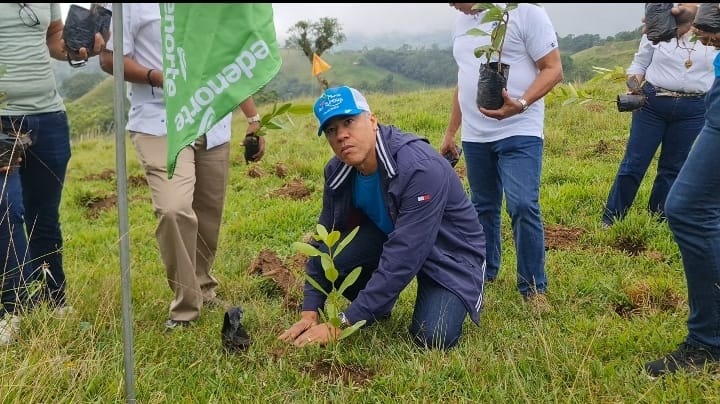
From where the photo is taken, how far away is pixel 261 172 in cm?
786

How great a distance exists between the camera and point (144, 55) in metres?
3.46

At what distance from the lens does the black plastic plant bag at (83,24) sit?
132 inches

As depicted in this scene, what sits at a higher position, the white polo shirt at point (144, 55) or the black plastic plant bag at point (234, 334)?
the white polo shirt at point (144, 55)

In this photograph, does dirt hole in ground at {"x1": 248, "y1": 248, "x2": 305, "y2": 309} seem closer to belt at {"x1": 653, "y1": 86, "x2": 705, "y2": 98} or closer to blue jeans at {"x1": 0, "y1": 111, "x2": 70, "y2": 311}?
blue jeans at {"x1": 0, "y1": 111, "x2": 70, "y2": 311}

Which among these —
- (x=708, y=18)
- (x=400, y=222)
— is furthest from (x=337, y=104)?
(x=708, y=18)

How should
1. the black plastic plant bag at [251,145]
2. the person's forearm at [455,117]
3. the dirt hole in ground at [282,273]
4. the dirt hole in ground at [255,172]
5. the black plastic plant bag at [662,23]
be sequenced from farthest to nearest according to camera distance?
1. the dirt hole in ground at [255,172]
2. the person's forearm at [455,117]
3. the dirt hole in ground at [282,273]
4. the black plastic plant bag at [251,145]
5. the black plastic plant bag at [662,23]

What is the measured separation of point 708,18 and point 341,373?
1996 mm

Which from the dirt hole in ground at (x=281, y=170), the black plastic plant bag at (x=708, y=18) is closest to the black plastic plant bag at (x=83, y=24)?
the black plastic plant bag at (x=708, y=18)

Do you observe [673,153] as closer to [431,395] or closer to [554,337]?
[554,337]

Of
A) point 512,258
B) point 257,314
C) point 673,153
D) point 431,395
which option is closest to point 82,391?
point 257,314

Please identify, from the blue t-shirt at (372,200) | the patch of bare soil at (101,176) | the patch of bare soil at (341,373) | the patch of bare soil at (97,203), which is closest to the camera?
the patch of bare soil at (341,373)

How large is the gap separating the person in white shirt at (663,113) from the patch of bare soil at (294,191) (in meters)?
3.01

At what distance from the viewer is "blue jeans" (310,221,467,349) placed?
3031mm

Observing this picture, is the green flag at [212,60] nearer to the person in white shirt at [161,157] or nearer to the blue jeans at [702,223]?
the person in white shirt at [161,157]
